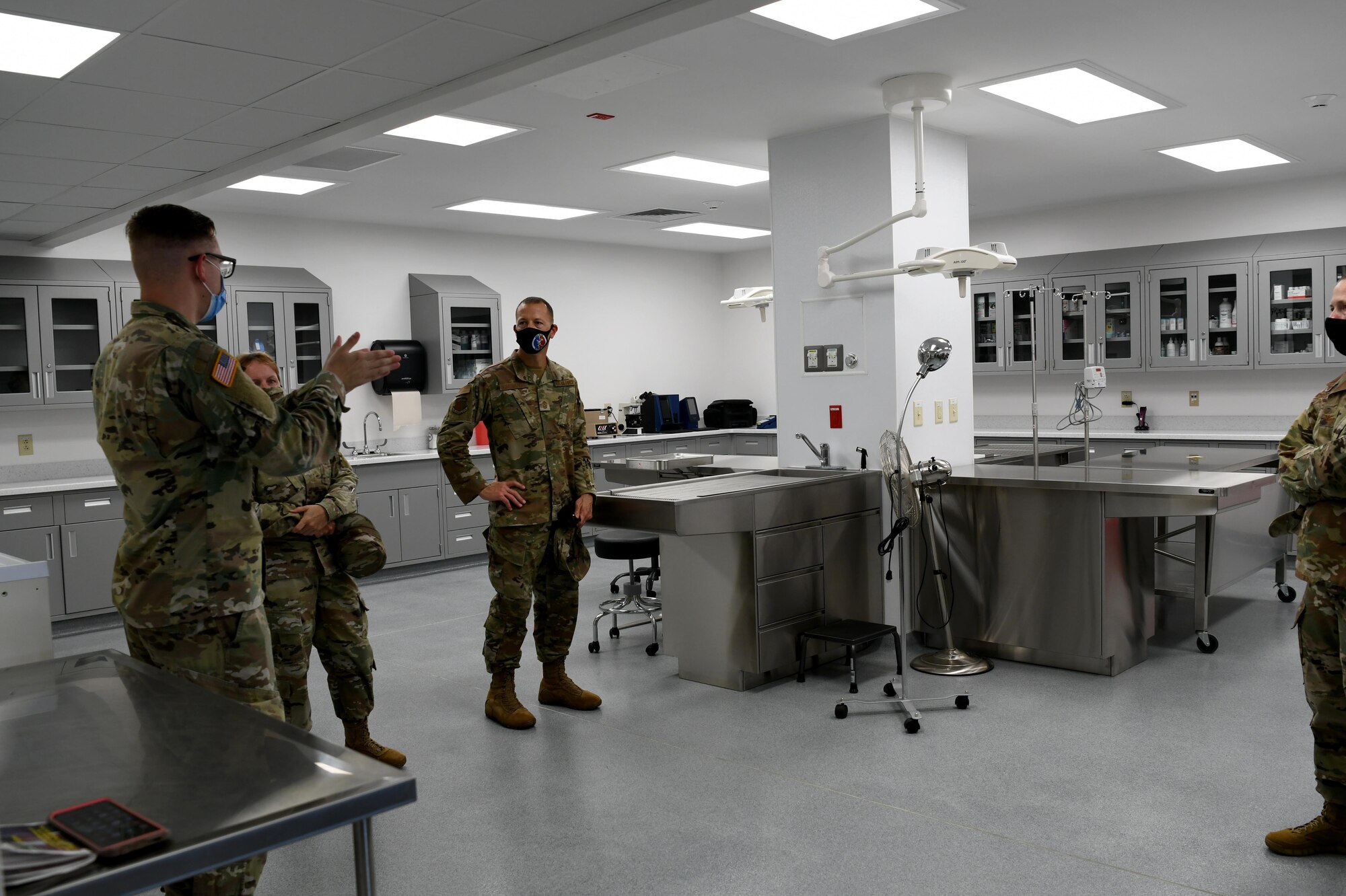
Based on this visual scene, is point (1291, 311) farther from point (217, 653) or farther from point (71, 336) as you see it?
point (71, 336)

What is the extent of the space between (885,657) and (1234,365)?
445 centimetres

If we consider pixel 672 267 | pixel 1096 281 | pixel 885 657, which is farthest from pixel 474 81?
pixel 672 267

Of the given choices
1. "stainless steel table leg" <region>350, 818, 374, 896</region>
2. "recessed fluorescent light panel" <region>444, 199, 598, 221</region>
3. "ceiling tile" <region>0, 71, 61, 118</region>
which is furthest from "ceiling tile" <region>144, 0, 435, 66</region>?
"recessed fluorescent light panel" <region>444, 199, 598, 221</region>

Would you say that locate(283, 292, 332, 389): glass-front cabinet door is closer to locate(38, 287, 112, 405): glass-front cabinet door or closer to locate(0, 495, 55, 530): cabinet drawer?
locate(38, 287, 112, 405): glass-front cabinet door

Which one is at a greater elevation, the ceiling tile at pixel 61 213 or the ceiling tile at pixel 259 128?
the ceiling tile at pixel 61 213

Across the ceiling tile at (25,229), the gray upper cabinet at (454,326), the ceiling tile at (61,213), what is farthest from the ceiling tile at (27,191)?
the gray upper cabinet at (454,326)

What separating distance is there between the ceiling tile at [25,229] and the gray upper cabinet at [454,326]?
9.17ft

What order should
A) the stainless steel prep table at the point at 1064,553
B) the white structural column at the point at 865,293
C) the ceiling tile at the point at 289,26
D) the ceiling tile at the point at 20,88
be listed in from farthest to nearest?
the white structural column at the point at 865,293, the stainless steel prep table at the point at 1064,553, the ceiling tile at the point at 20,88, the ceiling tile at the point at 289,26

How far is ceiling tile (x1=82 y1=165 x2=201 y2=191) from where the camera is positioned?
466 centimetres

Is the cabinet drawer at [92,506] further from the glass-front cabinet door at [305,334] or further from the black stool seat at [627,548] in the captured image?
the black stool seat at [627,548]

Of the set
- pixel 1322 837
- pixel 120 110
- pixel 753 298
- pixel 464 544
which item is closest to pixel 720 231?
pixel 753 298

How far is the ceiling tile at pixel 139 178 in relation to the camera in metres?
4.66

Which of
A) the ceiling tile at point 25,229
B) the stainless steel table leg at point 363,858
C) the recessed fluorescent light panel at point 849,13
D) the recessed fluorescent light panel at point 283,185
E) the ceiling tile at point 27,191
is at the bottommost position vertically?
the stainless steel table leg at point 363,858

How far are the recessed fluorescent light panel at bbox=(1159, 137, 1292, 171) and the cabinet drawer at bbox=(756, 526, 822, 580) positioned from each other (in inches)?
144
